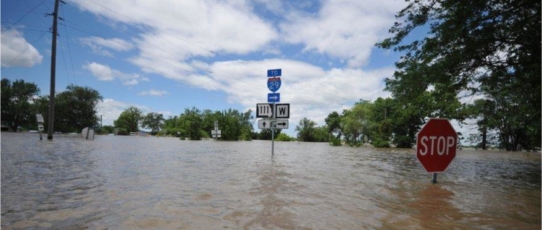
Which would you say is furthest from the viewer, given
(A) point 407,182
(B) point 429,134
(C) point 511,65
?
(C) point 511,65

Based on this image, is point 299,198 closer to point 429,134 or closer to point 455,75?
point 429,134

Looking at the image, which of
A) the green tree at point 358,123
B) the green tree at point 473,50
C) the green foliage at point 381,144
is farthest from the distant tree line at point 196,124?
the green tree at point 473,50

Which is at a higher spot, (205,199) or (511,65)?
(511,65)

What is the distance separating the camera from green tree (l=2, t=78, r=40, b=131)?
55562 millimetres

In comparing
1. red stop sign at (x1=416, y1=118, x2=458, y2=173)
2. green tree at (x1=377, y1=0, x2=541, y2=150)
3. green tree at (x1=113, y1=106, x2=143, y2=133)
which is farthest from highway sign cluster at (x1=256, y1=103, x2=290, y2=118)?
green tree at (x1=113, y1=106, x2=143, y2=133)

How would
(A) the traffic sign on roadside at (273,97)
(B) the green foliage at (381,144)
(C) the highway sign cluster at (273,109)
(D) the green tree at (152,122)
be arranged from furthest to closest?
(D) the green tree at (152,122), (B) the green foliage at (381,144), (A) the traffic sign on roadside at (273,97), (C) the highway sign cluster at (273,109)

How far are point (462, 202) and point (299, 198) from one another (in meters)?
2.58

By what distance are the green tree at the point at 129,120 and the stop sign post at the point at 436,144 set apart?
116 metres

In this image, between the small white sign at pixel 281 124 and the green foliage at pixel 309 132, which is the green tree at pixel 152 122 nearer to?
the green foliage at pixel 309 132

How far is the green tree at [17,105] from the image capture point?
55.6 metres

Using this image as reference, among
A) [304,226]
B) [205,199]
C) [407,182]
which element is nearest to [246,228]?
[304,226]

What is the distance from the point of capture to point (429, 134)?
503 centimetres

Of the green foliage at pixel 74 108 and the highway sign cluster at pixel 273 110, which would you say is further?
the green foliage at pixel 74 108

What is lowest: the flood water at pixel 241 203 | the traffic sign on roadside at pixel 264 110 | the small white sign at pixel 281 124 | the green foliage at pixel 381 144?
the green foliage at pixel 381 144
